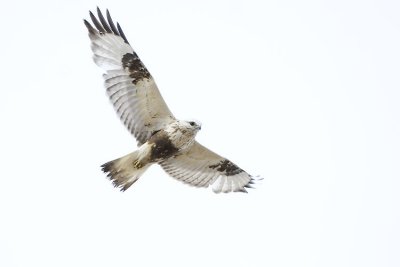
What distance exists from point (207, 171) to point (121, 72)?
2.05 m

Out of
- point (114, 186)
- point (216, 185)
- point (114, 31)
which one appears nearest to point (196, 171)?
point (216, 185)

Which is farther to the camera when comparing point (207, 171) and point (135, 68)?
point (207, 171)

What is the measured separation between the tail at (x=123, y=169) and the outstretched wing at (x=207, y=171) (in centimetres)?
84

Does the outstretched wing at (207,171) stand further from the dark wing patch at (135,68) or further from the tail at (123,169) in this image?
the dark wing patch at (135,68)

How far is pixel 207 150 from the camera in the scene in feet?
49.5

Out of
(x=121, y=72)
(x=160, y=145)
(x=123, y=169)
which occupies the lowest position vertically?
(x=123, y=169)

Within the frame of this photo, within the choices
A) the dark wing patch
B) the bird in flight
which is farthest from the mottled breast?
the dark wing patch

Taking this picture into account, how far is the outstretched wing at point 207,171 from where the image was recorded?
49.9 feet

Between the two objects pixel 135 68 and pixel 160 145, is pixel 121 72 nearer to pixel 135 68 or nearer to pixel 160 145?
pixel 135 68

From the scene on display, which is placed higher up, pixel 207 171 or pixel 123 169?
pixel 207 171

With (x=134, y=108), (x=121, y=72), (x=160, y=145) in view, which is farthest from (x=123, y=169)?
(x=121, y=72)

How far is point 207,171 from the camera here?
15.4 metres

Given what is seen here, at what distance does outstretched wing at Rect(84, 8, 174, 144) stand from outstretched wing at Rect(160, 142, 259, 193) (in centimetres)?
100

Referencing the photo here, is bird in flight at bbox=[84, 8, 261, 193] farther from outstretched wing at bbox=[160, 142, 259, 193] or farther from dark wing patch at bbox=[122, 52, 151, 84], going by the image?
outstretched wing at bbox=[160, 142, 259, 193]
